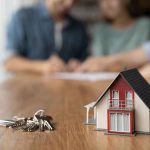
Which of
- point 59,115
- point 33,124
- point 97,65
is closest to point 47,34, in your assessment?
point 97,65

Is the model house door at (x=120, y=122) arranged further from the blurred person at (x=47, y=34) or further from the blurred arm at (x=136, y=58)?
the blurred person at (x=47, y=34)

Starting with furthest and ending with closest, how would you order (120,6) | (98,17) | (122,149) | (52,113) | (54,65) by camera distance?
(98,17) → (120,6) → (54,65) → (52,113) → (122,149)

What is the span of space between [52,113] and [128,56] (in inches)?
48.8

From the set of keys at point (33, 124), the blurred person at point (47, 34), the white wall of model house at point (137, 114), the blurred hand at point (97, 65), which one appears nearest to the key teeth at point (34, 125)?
the set of keys at point (33, 124)

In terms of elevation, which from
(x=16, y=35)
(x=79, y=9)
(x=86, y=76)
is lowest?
(x=86, y=76)

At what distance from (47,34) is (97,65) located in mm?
733

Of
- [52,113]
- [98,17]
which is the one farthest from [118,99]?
[98,17]

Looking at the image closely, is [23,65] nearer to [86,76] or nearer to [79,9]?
[86,76]

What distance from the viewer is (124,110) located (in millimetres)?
698

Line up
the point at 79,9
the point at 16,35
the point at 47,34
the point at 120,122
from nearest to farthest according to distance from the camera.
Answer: the point at 120,122, the point at 16,35, the point at 47,34, the point at 79,9

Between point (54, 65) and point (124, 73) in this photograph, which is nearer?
point (124, 73)

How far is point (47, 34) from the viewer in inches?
105

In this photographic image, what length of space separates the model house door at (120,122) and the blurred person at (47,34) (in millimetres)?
1786

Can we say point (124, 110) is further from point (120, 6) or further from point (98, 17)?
point (98, 17)
